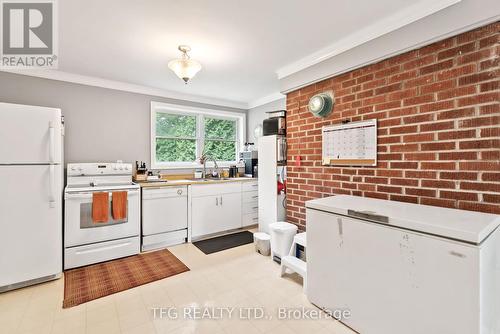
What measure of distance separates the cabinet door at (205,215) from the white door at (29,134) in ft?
5.84

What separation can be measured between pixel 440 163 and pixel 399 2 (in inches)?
49.0

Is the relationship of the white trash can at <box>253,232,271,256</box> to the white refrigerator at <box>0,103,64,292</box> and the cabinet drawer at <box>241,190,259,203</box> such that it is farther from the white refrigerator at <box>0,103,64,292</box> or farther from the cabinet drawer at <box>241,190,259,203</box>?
the white refrigerator at <box>0,103,64,292</box>

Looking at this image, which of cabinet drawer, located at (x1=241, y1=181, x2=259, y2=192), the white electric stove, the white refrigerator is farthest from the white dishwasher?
cabinet drawer, located at (x1=241, y1=181, x2=259, y2=192)

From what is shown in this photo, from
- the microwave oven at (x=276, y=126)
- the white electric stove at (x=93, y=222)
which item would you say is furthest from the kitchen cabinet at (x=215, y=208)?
the microwave oven at (x=276, y=126)

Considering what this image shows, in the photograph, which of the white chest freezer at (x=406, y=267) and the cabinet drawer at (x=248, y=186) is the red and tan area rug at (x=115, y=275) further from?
the white chest freezer at (x=406, y=267)

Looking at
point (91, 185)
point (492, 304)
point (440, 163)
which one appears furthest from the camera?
point (91, 185)

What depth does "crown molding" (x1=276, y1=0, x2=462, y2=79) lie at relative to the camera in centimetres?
165

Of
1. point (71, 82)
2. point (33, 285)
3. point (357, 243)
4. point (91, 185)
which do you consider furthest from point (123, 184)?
point (357, 243)

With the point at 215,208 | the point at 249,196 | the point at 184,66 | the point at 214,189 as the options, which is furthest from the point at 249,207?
the point at 184,66

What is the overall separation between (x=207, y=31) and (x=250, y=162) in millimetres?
2627

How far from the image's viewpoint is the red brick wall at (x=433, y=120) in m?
1.47

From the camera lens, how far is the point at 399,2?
169 cm

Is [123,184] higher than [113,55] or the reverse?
the reverse

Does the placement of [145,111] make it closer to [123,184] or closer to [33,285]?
[123,184]
